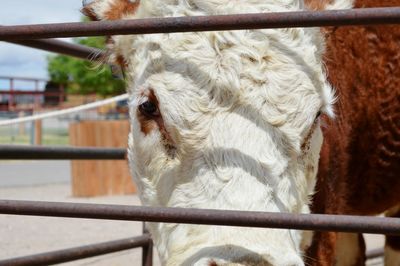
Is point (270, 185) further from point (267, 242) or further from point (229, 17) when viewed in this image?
point (229, 17)

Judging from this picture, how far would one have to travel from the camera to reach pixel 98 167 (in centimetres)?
1185

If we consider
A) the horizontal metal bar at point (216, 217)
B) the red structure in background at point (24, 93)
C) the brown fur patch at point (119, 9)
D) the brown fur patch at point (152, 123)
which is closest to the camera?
the horizontal metal bar at point (216, 217)

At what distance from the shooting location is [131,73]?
2971 millimetres

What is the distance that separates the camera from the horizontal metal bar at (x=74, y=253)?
3115 mm

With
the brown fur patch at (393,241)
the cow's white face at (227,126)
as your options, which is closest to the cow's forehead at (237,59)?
the cow's white face at (227,126)

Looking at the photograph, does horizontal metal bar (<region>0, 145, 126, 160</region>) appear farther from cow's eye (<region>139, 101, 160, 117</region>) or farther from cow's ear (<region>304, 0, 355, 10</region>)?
cow's ear (<region>304, 0, 355, 10</region>)

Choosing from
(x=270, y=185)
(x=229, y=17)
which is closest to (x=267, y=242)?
(x=270, y=185)

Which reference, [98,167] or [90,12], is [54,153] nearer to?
[90,12]

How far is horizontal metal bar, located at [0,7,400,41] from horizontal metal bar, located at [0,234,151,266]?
122cm

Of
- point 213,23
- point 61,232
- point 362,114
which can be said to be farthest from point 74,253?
point 61,232

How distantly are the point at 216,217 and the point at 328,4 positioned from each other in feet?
5.10

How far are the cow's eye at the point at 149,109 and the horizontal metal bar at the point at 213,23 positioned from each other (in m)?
Answer: 0.61

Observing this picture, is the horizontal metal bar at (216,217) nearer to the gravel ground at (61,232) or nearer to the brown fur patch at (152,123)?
the brown fur patch at (152,123)

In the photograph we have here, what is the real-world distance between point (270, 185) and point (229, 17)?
667 mm
